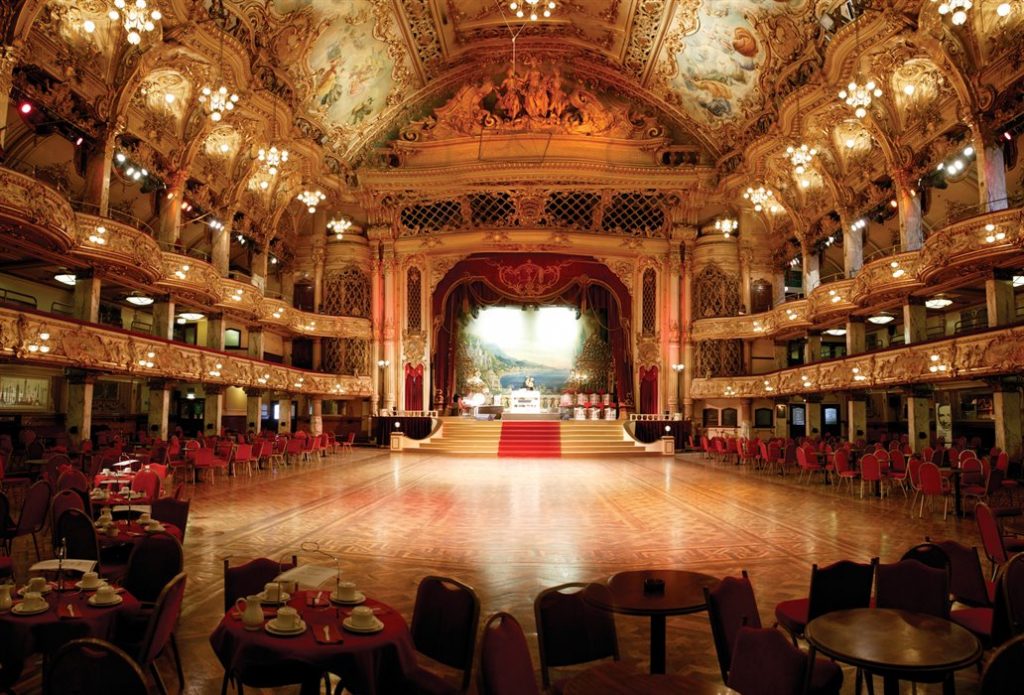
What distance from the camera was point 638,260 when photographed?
90.6 feet

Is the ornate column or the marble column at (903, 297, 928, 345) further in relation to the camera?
the marble column at (903, 297, 928, 345)

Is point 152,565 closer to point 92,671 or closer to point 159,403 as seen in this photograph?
point 92,671

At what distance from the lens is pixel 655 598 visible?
12.3 feet

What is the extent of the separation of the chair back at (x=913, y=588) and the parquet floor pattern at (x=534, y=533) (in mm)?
743

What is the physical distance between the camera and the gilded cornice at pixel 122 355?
12414mm

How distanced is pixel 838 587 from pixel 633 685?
1.79 metres

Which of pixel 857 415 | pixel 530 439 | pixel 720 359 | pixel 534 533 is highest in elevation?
pixel 720 359

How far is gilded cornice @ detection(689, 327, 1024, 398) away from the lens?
43.8ft

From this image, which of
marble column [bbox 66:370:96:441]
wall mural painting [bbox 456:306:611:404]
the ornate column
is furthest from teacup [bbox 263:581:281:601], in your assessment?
wall mural painting [bbox 456:306:611:404]

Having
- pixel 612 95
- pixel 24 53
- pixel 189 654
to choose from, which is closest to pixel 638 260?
pixel 612 95

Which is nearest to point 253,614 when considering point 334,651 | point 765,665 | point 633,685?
point 334,651

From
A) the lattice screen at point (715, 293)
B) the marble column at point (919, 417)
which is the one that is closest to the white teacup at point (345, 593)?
the marble column at point (919, 417)

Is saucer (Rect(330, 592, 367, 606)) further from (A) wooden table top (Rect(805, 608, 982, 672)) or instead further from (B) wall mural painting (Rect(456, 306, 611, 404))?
(B) wall mural painting (Rect(456, 306, 611, 404))

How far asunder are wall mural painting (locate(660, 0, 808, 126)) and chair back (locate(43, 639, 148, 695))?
21.3 metres
